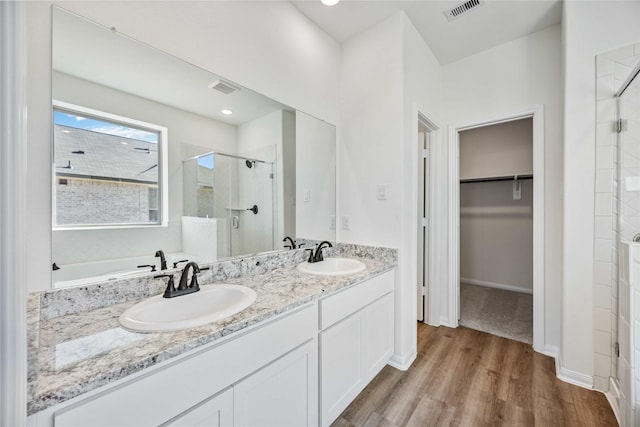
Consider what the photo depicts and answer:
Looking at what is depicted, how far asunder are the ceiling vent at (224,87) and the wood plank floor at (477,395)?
2086 millimetres

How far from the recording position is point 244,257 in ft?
5.28

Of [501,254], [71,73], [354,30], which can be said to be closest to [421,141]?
[354,30]

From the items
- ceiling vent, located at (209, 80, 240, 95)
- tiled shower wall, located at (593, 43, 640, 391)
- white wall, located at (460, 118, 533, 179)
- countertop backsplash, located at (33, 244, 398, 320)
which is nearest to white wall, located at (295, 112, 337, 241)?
countertop backsplash, located at (33, 244, 398, 320)

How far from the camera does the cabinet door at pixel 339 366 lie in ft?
4.42

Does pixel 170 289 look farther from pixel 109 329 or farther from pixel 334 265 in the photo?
pixel 334 265

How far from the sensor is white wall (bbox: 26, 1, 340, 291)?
96cm

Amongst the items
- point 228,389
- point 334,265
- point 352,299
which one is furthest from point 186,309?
point 334,265

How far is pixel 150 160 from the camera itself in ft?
4.19

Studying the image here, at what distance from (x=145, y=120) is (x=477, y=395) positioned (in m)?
2.59

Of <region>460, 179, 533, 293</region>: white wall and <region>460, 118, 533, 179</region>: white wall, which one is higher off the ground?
<region>460, 118, 533, 179</region>: white wall

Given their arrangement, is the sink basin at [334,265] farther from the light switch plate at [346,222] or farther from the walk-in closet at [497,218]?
the walk-in closet at [497,218]

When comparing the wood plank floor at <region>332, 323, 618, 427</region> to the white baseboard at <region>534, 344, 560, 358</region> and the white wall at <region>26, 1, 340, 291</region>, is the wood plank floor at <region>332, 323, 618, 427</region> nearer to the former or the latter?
A: the white baseboard at <region>534, 344, 560, 358</region>

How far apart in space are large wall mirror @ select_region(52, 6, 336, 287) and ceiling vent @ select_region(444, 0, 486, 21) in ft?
4.95

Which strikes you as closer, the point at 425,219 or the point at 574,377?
the point at 574,377
